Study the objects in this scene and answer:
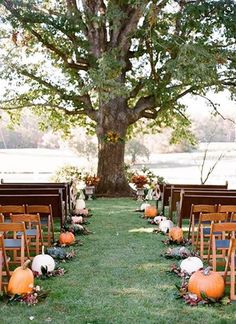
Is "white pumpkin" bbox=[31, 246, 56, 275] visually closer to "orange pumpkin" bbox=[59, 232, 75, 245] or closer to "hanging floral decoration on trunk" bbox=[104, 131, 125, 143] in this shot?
"orange pumpkin" bbox=[59, 232, 75, 245]

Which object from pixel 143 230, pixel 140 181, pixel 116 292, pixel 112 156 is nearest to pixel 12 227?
pixel 116 292

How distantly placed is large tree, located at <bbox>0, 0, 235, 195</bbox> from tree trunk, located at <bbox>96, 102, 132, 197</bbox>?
3 centimetres

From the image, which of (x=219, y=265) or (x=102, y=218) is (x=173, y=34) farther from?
(x=219, y=265)

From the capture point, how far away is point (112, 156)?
18.0 m

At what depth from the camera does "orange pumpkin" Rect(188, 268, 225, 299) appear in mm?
5500

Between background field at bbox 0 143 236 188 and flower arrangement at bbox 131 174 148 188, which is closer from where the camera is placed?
flower arrangement at bbox 131 174 148 188

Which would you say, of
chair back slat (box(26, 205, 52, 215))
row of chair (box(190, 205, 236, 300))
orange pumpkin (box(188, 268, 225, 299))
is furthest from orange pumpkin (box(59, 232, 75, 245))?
orange pumpkin (box(188, 268, 225, 299))

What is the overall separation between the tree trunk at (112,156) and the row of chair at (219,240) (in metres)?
8.04

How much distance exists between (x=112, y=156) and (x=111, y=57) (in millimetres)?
4109

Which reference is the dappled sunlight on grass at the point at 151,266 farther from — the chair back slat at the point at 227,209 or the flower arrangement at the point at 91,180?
the flower arrangement at the point at 91,180

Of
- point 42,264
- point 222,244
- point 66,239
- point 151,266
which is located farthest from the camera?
point 66,239

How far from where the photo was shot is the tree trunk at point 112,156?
17.7 meters

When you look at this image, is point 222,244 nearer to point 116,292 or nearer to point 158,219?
point 116,292

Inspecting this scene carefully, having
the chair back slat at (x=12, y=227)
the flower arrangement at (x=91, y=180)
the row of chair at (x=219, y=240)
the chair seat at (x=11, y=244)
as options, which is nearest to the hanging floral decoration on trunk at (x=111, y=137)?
the flower arrangement at (x=91, y=180)
